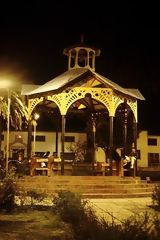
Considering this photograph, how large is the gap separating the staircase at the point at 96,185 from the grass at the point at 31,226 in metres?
6.90

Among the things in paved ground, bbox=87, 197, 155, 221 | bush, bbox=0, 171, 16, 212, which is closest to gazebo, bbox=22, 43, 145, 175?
paved ground, bbox=87, 197, 155, 221

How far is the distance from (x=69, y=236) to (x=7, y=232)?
1.63 meters

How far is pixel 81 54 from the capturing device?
2853 centimetres

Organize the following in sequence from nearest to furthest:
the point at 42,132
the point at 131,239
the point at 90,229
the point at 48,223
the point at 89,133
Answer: the point at 131,239, the point at 90,229, the point at 48,223, the point at 89,133, the point at 42,132

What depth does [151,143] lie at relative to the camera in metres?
63.9

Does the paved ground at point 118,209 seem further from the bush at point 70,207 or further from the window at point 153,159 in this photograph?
the window at point 153,159

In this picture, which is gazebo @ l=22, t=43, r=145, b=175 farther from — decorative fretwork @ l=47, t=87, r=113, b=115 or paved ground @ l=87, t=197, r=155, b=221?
paved ground @ l=87, t=197, r=155, b=221

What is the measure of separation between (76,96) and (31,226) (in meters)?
13.3

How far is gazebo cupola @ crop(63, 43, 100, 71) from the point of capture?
28.0 m

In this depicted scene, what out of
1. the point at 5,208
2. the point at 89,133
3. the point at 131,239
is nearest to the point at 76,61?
the point at 89,133

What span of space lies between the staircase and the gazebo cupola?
8.00 meters

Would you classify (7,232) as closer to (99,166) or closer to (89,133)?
(99,166)

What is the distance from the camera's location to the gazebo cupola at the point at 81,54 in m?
28.0

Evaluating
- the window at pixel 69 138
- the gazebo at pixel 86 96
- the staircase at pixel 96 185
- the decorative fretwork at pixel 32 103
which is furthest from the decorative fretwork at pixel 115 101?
the window at pixel 69 138
